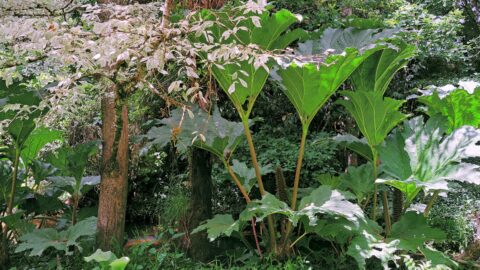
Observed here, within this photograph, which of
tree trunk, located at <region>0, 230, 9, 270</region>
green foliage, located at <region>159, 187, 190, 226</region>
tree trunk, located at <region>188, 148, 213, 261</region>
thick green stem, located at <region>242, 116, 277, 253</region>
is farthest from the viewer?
green foliage, located at <region>159, 187, 190, 226</region>

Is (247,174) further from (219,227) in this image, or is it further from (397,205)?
(397,205)

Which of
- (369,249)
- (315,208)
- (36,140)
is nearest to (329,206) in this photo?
(315,208)

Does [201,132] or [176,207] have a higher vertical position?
[201,132]

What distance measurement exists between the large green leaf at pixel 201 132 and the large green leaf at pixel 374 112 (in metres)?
0.74

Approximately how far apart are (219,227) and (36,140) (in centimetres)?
181

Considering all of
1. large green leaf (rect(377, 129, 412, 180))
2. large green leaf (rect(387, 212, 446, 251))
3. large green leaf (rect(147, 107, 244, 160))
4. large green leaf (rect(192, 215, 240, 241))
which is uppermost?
large green leaf (rect(147, 107, 244, 160))

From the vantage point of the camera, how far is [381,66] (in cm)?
267

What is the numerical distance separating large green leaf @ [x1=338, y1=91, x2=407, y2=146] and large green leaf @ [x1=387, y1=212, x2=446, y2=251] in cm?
49

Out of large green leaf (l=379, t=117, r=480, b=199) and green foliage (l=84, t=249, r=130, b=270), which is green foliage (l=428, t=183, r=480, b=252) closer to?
large green leaf (l=379, t=117, r=480, b=199)

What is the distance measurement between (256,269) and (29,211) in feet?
6.17

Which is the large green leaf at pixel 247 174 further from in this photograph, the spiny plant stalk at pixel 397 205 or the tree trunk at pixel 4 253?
the tree trunk at pixel 4 253

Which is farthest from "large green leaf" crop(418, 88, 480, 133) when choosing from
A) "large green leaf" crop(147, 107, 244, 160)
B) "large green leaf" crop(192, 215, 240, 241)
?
"large green leaf" crop(192, 215, 240, 241)

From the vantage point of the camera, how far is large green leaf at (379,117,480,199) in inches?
89.0

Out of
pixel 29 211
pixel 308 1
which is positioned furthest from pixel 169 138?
pixel 308 1
